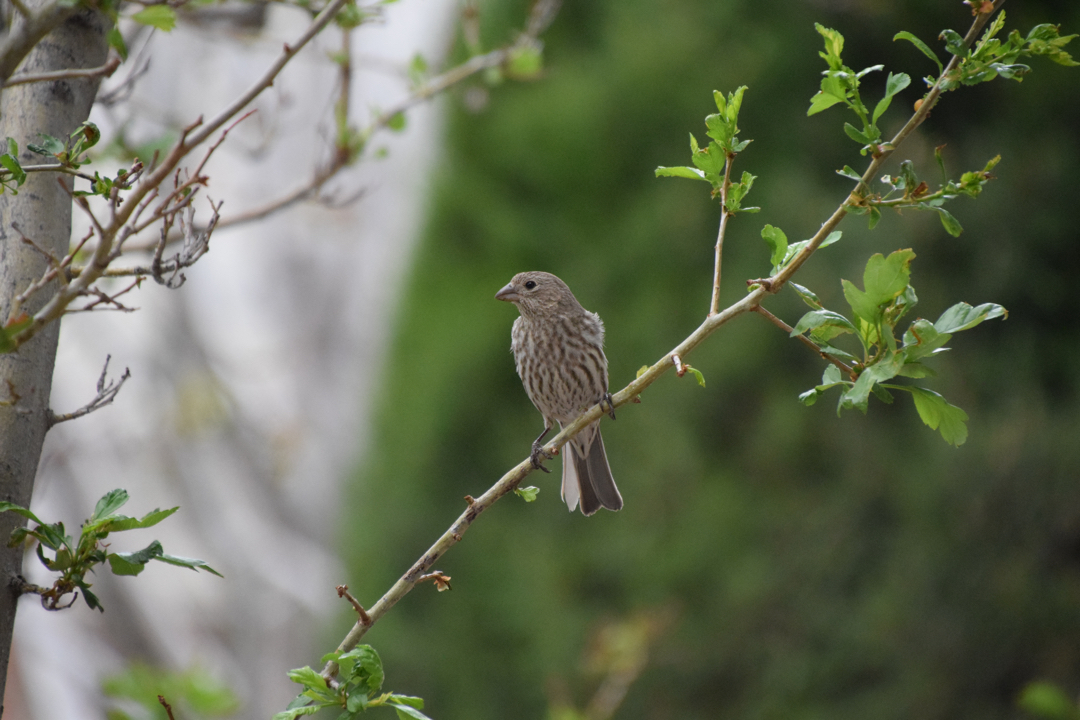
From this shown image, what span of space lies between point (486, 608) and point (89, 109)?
13.7ft

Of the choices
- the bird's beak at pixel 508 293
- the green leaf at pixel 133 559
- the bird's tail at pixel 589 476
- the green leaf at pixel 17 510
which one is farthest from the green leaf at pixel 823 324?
the bird's tail at pixel 589 476

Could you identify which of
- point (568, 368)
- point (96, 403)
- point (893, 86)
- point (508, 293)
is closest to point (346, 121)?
point (508, 293)

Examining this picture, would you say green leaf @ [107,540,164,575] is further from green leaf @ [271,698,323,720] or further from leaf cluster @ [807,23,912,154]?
leaf cluster @ [807,23,912,154]

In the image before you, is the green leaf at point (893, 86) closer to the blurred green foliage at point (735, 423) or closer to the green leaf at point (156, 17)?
the green leaf at point (156, 17)

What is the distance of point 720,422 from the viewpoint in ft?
16.6

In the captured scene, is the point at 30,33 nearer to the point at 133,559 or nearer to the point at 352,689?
the point at 133,559

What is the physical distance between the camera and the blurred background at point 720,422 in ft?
14.2

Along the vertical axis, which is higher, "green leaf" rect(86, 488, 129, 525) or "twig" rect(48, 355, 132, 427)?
"twig" rect(48, 355, 132, 427)

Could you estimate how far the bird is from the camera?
317 centimetres

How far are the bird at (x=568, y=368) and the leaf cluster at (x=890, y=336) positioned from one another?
1.77 m

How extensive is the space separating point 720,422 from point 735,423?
8cm

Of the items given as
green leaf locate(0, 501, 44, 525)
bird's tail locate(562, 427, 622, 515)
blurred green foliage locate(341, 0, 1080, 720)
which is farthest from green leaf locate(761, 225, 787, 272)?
blurred green foliage locate(341, 0, 1080, 720)

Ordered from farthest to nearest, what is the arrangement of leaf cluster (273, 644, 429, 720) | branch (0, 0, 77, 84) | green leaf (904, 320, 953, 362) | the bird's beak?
the bird's beak, leaf cluster (273, 644, 429, 720), green leaf (904, 320, 953, 362), branch (0, 0, 77, 84)

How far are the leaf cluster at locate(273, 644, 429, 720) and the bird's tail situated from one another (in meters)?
1.62
